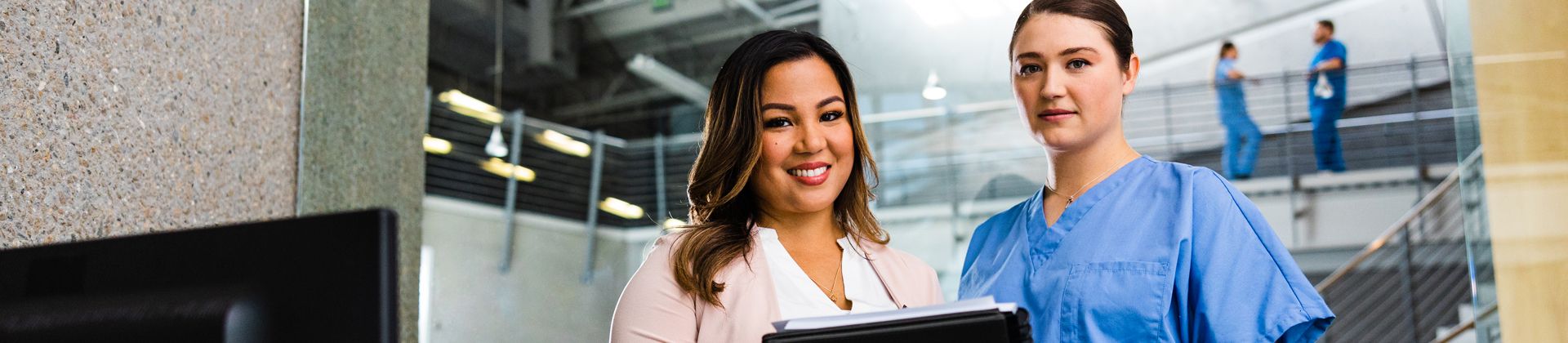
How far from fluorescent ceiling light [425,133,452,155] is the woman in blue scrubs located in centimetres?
279

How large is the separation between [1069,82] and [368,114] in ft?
5.44

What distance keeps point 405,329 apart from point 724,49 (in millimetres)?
2091

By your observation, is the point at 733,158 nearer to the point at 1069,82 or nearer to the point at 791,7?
the point at 1069,82

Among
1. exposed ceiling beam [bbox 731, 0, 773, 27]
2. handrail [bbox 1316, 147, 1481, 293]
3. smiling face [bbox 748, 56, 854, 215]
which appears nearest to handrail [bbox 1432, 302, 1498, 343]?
handrail [bbox 1316, 147, 1481, 293]

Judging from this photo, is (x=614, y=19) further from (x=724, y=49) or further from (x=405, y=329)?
(x=405, y=329)

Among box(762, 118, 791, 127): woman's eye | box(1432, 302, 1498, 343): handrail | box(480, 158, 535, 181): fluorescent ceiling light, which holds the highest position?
box(480, 158, 535, 181): fluorescent ceiling light

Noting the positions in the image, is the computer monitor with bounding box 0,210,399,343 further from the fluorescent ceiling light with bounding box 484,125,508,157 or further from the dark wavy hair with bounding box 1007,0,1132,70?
the fluorescent ceiling light with bounding box 484,125,508,157

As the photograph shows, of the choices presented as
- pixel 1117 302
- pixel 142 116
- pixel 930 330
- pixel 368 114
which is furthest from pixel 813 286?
pixel 368 114

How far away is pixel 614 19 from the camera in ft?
14.7

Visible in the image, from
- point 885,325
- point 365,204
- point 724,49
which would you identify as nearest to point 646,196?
point 724,49

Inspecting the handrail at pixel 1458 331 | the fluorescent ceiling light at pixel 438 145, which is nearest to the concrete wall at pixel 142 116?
the fluorescent ceiling light at pixel 438 145

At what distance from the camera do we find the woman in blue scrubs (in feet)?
4.37

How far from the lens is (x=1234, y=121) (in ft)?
13.3

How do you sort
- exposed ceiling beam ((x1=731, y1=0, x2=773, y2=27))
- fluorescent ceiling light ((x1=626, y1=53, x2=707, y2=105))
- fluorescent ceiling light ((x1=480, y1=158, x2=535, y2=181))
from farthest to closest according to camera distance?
1. fluorescent ceiling light ((x1=626, y1=53, x2=707, y2=105))
2. exposed ceiling beam ((x1=731, y1=0, x2=773, y2=27))
3. fluorescent ceiling light ((x1=480, y1=158, x2=535, y2=181))
